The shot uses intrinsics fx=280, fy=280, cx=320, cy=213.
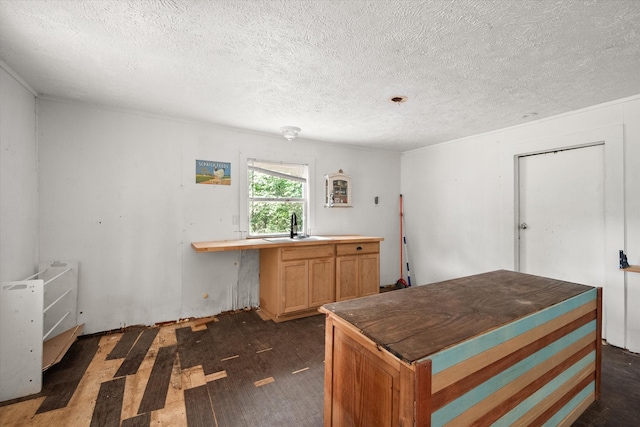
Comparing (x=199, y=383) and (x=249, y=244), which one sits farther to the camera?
(x=249, y=244)

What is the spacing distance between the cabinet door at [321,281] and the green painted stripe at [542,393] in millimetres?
2344

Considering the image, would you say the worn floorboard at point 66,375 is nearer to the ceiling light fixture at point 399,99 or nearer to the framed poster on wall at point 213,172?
the framed poster on wall at point 213,172

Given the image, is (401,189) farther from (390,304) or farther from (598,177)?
(390,304)

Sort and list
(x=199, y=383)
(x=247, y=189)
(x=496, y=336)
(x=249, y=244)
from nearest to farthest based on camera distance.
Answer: (x=496, y=336) < (x=199, y=383) < (x=249, y=244) < (x=247, y=189)

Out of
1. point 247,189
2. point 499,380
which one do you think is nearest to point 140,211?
point 247,189

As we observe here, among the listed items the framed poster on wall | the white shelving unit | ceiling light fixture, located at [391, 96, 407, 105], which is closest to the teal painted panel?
ceiling light fixture, located at [391, 96, 407, 105]

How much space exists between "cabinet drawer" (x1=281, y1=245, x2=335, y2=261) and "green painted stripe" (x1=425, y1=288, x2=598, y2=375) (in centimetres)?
238

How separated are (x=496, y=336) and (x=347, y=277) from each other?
2562mm

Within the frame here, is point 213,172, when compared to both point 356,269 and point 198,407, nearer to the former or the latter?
point 356,269

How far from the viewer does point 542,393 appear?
1499mm

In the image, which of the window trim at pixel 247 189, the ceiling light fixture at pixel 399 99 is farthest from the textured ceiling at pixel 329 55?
the window trim at pixel 247 189

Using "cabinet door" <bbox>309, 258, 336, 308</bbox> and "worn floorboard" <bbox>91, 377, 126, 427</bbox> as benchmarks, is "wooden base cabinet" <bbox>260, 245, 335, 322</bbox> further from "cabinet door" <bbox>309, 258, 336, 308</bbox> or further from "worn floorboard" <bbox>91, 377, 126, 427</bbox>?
"worn floorboard" <bbox>91, 377, 126, 427</bbox>

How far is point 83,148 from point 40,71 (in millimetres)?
844

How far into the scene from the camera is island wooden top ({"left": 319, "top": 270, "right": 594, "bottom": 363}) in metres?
1.14
